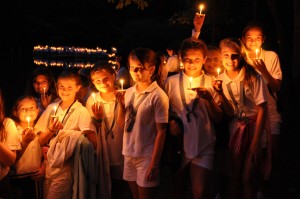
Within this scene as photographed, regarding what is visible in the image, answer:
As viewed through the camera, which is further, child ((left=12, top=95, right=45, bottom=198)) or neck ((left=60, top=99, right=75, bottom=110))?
neck ((left=60, top=99, right=75, bottom=110))

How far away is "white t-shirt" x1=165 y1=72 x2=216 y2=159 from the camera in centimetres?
408

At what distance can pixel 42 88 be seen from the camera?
5.22 m

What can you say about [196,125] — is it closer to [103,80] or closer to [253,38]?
[103,80]

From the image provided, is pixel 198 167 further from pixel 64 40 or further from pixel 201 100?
pixel 64 40

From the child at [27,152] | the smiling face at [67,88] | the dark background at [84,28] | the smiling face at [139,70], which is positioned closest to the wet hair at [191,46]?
the smiling face at [139,70]

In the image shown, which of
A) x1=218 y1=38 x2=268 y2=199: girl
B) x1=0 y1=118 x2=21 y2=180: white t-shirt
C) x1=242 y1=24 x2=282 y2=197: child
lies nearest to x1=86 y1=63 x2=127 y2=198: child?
x1=0 y1=118 x2=21 y2=180: white t-shirt

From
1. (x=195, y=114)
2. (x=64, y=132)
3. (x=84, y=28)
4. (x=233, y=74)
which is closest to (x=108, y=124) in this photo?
(x=64, y=132)

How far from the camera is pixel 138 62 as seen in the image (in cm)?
411

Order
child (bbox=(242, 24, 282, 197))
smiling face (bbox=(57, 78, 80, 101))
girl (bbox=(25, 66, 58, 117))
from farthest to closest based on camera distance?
girl (bbox=(25, 66, 58, 117)), child (bbox=(242, 24, 282, 197)), smiling face (bbox=(57, 78, 80, 101))

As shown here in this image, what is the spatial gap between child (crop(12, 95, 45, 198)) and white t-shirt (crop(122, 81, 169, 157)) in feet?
3.38

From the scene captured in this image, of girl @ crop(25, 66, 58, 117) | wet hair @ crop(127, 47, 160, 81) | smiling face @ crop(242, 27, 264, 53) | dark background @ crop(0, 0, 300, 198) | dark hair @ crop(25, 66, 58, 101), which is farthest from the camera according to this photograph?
dark background @ crop(0, 0, 300, 198)

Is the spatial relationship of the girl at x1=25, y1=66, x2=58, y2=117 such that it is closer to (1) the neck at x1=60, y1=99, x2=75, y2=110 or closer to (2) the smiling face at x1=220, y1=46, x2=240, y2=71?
(1) the neck at x1=60, y1=99, x2=75, y2=110

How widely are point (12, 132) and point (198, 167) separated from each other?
1.90 metres

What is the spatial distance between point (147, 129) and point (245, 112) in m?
1.05
